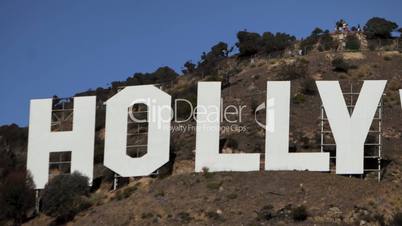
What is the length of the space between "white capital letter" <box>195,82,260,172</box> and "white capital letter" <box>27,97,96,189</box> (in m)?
6.06

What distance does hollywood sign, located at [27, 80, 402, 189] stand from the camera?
45.8m

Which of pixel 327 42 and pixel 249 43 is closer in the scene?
pixel 327 42

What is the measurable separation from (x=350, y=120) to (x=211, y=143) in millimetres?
7159

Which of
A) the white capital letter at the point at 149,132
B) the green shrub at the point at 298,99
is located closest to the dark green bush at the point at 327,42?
the green shrub at the point at 298,99

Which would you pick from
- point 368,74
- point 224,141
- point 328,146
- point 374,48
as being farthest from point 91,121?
point 374,48

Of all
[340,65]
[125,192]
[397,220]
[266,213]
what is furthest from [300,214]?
[340,65]

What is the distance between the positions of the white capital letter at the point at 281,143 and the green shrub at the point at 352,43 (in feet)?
75.7

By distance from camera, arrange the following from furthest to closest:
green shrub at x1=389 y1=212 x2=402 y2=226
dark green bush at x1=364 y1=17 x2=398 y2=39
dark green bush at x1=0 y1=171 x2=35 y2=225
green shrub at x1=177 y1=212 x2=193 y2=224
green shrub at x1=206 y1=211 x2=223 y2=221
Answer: dark green bush at x1=364 y1=17 x2=398 y2=39 → dark green bush at x1=0 y1=171 x2=35 y2=225 → green shrub at x1=177 y1=212 x2=193 y2=224 → green shrub at x1=206 y1=211 x2=223 y2=221 → green shrub at x1=389 y1=212 x2=402 y2=226

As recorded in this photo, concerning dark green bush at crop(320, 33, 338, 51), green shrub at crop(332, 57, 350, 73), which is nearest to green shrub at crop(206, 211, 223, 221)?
green shrub at crop(332, 57, 350, 73)

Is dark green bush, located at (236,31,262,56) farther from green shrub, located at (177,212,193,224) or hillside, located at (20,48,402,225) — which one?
green shrub, located at (177,212,193,224)

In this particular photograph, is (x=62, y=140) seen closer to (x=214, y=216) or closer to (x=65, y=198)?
(x=65, y=198)

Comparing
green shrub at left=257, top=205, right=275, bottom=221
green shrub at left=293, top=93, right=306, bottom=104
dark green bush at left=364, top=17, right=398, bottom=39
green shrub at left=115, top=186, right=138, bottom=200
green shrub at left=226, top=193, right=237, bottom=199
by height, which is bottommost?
green shrub at left=257, top=205, right=275, bottom=221

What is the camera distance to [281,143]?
151 feet

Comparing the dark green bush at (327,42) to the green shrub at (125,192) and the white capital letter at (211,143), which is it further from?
the green shrub at (125,192)
